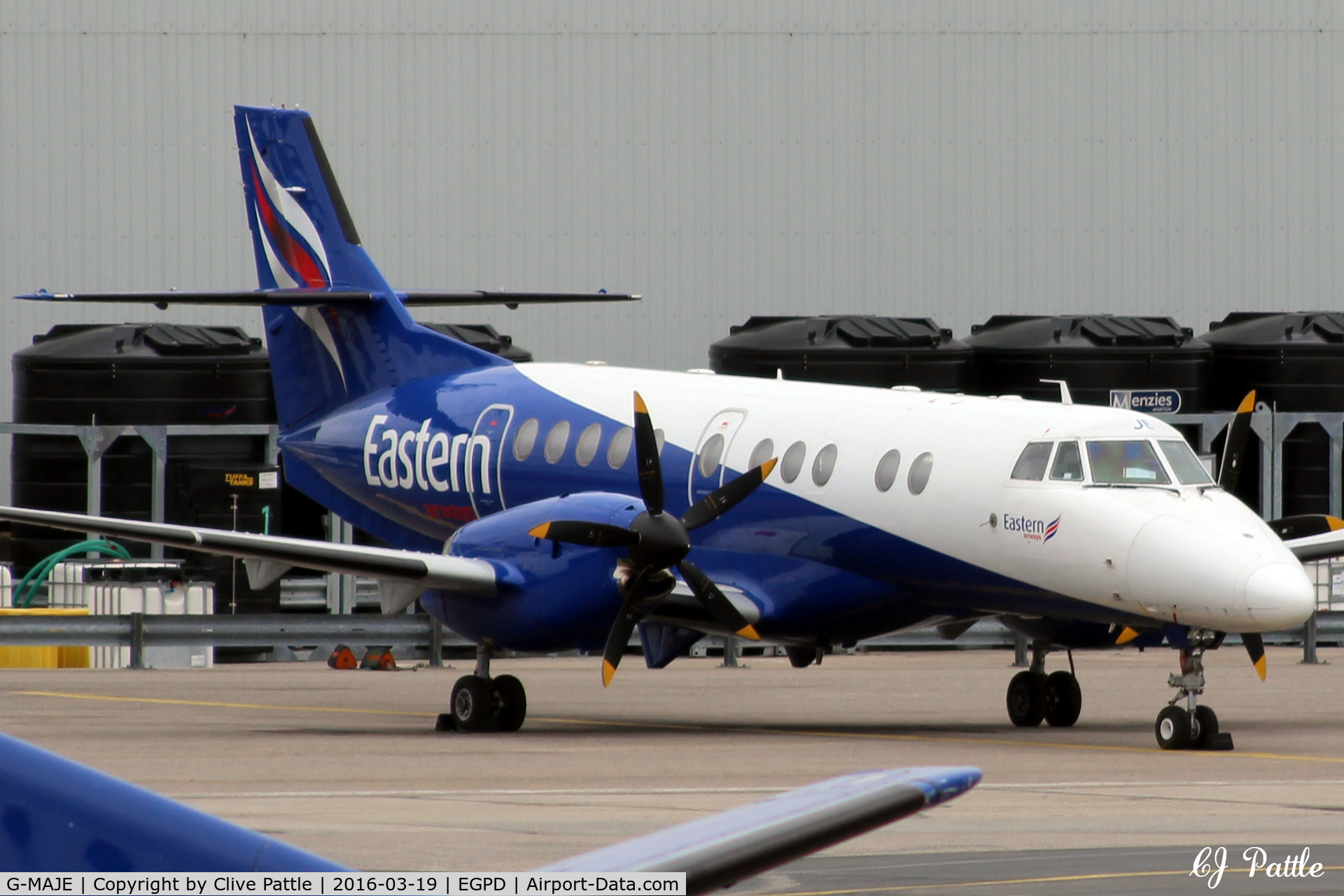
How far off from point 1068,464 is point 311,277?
906 cm

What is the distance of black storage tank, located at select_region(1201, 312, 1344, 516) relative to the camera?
2783 centimetres

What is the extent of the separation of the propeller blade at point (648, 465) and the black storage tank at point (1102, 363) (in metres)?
12.5

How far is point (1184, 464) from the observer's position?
15.2 m

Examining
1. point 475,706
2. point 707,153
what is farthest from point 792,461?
point 707,153

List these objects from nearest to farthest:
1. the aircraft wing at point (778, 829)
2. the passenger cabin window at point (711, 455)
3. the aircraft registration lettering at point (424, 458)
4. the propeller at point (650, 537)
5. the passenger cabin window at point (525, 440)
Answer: the aircraft wing at point (778, 829) → the propeller at point (650, 537) → the passenger cabin window at point (711, 455) → the passenger cabin window at point (525, 440) → the aircraft registration lettering at point (424, 458)

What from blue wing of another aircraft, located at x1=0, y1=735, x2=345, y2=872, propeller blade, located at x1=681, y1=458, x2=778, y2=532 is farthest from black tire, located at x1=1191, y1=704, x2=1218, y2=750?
blue wing of another aircraft, located at x1=0, y1=735, x2=345, y2=872

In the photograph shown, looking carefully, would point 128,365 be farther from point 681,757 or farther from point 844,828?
point 844,828

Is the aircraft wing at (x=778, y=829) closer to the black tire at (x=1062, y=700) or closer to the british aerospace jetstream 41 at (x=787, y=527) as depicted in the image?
the british aerospace jetstream 41 at (x=787, y=527)

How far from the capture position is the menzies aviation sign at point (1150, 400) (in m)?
27.4

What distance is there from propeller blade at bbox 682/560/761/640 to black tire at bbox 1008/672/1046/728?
2.75 metres

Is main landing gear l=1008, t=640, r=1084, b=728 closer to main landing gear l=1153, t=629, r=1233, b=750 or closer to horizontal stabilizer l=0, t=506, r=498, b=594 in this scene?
main landing gear l=1153, t=629, r=1233, b=750

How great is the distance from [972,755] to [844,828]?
11229 millimetres

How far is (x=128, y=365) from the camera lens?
84.8 ft

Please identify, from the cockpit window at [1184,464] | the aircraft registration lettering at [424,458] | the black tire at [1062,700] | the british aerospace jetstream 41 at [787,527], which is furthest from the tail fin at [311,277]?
the cockpit window at [1184,464]
